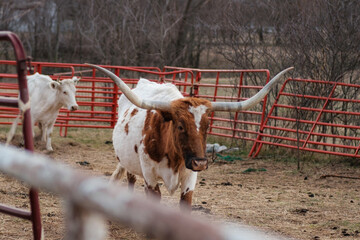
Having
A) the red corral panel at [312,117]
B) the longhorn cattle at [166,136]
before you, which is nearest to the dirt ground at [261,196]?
Answer: the red corral panel at [312,117]

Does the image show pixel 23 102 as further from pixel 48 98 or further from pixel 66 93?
pixel 48 98

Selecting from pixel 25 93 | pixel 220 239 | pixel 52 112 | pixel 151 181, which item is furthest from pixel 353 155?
pixel 220 239

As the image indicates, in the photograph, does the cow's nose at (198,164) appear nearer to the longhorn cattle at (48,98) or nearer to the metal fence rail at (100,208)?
the metal fence rail at (100,208)

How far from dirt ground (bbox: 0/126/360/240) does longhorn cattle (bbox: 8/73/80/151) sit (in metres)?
0.53

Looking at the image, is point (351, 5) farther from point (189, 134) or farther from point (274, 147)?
point (189, 134)

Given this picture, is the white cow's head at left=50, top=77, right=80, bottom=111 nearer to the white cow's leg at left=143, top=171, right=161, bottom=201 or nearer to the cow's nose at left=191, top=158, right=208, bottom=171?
the white cow's leg at left=143, top=171, right=161, bottom=201

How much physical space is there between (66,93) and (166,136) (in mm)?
6027

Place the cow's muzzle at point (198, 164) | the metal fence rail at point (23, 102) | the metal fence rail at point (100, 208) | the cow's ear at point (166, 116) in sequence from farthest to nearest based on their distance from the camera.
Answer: the cow's ear at point (166, 116) → the cow's muzzle at point (198, 164) → the metal fence rail at point (23, 102) → the metal fence rail at point (100, 208)

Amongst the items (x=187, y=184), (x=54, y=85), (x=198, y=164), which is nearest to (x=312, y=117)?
(x=54, y=85)

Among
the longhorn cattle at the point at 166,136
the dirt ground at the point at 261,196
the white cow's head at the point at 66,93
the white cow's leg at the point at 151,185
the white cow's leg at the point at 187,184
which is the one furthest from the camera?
the white cow's head at the point at 66,93

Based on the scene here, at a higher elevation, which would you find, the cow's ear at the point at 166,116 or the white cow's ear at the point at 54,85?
the cow's ear at the point at 166,116

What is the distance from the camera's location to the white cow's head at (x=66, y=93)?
1048cm

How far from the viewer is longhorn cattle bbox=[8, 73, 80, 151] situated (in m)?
10.5

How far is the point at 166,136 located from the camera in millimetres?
4949
